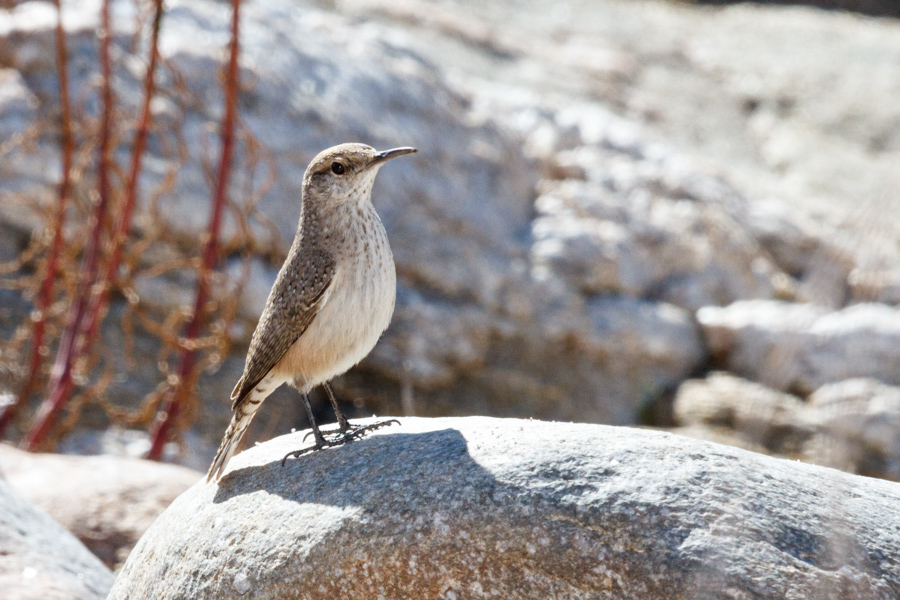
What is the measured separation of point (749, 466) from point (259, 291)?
663 centimetres

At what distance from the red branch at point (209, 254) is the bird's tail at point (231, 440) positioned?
7.92ft

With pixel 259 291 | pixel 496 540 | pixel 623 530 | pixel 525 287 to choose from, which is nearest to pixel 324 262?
pixel 496 540

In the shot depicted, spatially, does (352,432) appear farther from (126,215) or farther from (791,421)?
(791,421)

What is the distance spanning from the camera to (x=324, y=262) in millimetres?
4203

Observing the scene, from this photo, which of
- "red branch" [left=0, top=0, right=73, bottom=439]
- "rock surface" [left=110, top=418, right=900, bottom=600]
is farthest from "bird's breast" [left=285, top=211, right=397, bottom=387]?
"red branch" [left=0, top=0, right=73, bottom=439]

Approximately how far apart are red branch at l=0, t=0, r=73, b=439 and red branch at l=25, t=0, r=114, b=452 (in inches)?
9.6

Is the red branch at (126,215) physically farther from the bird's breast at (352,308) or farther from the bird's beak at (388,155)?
the bird's breast at (352,308)

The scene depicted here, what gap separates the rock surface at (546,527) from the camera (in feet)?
9.09

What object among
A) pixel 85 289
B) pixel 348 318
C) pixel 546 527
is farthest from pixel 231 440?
pixel 85 289

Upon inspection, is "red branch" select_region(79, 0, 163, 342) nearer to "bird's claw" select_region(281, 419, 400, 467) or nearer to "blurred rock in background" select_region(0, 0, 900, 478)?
"blurred rock in background" select_region(0, 0, 900, 478)

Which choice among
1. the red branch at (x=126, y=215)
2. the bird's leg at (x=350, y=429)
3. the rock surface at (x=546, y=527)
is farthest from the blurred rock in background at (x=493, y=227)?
the rock surface at (x=546, y=527)

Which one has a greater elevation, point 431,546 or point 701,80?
point 701,80

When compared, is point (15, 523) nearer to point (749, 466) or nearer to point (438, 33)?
point (749, 466)

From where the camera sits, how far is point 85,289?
22.9 ft
